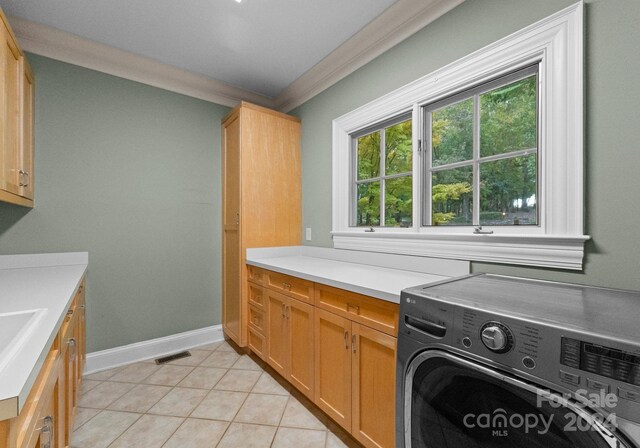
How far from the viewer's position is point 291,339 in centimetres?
195

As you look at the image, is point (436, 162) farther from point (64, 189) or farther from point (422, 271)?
point (64, 189)

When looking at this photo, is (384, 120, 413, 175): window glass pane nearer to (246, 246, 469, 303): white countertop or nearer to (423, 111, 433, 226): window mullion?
(423, 111, 433, 226): window mullion

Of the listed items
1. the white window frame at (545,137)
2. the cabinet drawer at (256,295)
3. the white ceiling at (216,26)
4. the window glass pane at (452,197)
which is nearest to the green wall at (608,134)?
the white window frame at (545,137)

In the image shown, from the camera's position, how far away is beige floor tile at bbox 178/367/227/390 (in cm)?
213

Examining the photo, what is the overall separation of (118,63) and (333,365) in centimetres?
280

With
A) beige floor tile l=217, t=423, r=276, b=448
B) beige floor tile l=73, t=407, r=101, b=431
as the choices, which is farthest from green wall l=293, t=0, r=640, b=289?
beige floor tile l=73, t=407, r=101, b=431

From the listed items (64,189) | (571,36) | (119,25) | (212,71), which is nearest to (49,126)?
(64,189)

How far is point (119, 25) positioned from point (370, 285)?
242 centimetres

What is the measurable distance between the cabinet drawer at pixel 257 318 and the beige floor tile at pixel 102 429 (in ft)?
2.99

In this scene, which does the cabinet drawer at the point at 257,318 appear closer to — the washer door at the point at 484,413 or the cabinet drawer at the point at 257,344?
the cabinet drawer at the point at 257,344


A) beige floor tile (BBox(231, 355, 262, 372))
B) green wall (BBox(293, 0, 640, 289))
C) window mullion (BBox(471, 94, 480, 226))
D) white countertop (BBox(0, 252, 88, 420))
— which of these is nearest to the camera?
white countertop (BBox(0, 252, 88, 420))

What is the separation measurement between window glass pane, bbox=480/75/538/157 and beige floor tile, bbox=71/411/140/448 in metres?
2.60

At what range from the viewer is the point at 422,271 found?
179 cm

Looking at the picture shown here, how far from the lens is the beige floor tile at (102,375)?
2.21m
